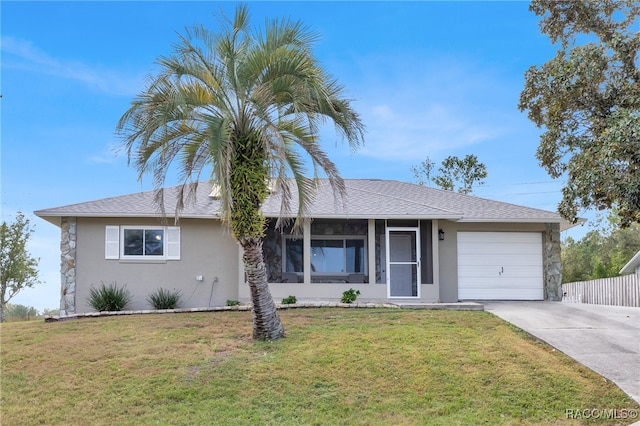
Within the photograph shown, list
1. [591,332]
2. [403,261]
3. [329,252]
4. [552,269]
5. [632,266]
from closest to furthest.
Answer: [591,332]
[403,261]
[552,269]
[329,252]
[632,266]

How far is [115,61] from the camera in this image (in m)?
15.3

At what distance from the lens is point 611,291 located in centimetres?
2044

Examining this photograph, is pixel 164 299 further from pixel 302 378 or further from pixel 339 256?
pixel 302 378

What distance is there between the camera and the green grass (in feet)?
25.5

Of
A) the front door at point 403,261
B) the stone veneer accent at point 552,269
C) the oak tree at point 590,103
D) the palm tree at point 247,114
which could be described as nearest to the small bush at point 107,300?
the palm tree at point 247,114

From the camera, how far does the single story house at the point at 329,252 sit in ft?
53.0

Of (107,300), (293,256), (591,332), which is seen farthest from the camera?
(293,256)

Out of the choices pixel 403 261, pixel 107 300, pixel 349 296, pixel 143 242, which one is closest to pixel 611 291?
pixel 403 261

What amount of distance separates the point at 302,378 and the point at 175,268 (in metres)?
8.82

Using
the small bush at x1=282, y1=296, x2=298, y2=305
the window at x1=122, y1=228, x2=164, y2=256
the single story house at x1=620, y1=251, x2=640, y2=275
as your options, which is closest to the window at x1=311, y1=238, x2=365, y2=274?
the small bush at x1=282, y1=296, x2=298, y2=305

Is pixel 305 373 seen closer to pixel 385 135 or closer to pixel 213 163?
pixel 213 163

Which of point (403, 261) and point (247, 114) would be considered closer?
point (247, 114)

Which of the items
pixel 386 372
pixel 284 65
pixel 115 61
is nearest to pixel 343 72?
pixel 284 65

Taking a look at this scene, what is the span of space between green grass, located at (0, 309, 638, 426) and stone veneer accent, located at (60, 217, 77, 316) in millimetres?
4211
